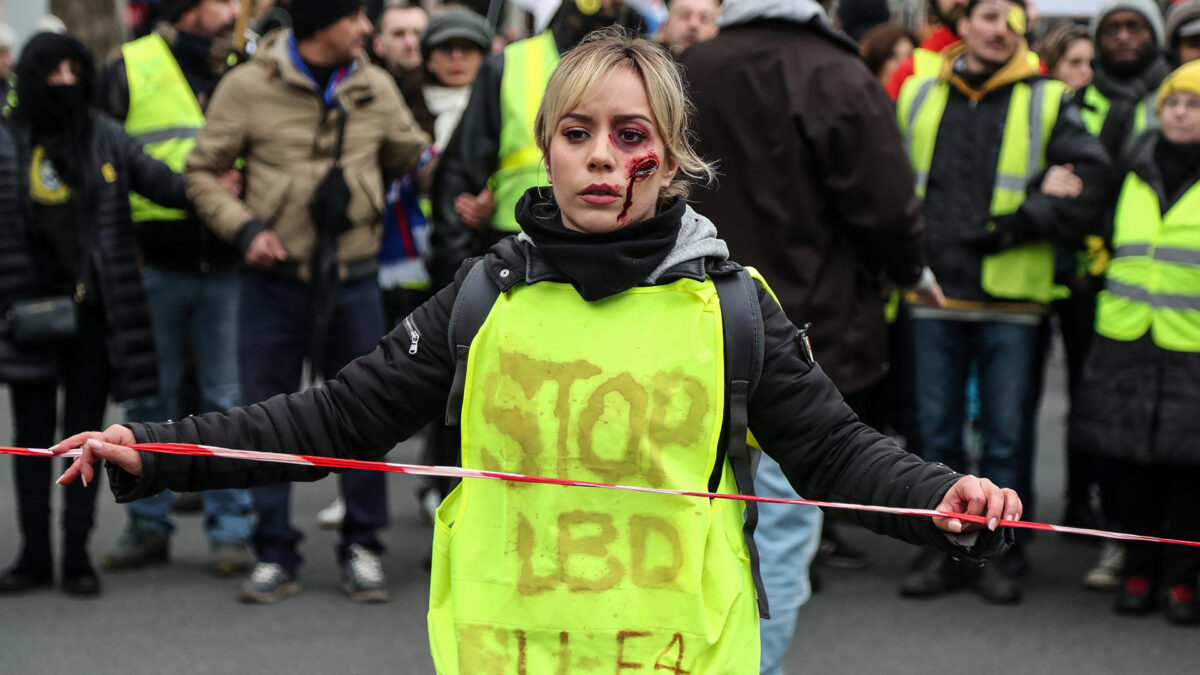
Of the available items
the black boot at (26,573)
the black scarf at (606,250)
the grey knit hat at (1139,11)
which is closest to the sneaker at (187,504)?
the black boot at (26,573)

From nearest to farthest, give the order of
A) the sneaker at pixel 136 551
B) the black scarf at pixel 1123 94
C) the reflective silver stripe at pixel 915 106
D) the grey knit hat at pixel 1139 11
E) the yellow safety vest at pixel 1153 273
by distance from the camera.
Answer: the yellow safety vest at pixel 1153 273
the reflective silver stripe at pixel 915 106
the sneaker at pixel 136 551
the black scarf at pixel 1123 94
the grey knit hat at pixel 1139 11

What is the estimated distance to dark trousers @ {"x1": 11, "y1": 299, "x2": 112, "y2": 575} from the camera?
19.5ft

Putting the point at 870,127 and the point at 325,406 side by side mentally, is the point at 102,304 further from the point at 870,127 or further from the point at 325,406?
the point at 325,406

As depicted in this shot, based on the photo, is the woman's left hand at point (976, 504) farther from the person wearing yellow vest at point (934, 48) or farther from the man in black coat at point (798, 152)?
the person wearing yellow vest at point (934, 48)

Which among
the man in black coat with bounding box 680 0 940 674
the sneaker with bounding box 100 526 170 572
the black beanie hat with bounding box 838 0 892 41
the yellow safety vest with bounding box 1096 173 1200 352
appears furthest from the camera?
the black beanie hat with bounding box 838 0 892 41

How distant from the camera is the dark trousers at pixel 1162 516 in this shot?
5902mm

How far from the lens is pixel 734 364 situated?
258 centimetres

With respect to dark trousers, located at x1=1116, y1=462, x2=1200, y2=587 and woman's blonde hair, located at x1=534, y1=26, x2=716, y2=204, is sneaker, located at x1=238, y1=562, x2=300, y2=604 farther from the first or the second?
woman's blonde hair, located at x1=534, y1=26, x2=716, y2=204

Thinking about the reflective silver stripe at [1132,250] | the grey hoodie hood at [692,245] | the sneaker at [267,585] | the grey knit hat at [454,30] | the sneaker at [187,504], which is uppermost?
the grey knit hat at [454,30]

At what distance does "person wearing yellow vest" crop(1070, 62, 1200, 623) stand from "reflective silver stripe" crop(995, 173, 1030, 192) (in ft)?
1.20

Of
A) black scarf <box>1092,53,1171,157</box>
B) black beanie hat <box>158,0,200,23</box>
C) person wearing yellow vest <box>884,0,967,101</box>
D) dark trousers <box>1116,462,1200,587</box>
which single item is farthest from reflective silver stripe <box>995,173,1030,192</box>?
black beanie hat <box>158,0,200,23</box>

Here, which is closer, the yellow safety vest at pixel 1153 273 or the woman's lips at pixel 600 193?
the woman's lips at pixel 600 193

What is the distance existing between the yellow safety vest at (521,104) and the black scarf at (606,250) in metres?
2.98

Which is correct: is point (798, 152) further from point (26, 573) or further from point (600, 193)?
point (26, 573)
